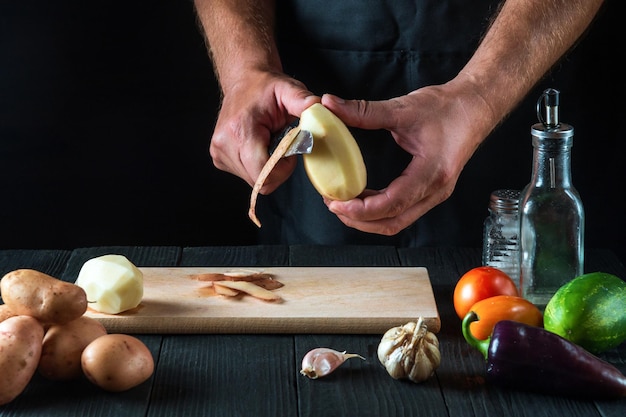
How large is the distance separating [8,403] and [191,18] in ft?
4.94

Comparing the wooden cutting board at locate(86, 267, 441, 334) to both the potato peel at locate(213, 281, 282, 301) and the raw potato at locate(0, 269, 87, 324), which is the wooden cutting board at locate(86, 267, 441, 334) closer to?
the potato peel at locate(213, 281, 282, 301)

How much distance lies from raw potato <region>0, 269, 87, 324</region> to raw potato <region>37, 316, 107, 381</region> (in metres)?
0.01

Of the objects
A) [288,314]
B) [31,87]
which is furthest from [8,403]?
[31,87]

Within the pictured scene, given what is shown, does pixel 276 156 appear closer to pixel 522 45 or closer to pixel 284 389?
pixel 284 389

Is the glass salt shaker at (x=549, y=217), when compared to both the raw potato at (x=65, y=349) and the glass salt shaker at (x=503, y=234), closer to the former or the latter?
the glass salt shaker at (x=503, y=234)

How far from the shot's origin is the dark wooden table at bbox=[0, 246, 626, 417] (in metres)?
1.19

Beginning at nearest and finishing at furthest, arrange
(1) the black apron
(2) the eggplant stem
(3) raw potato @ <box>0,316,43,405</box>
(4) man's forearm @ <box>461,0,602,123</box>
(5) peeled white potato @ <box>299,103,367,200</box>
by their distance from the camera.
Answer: (3) raw potato @ <box>0,316,43,405</box> → (2) the eggplant stem → (5) peeled white potato @ <box>299,103,367,200</box> → (4) man's forearm @ <box>461,0,602,123</box> → (1) the black apron

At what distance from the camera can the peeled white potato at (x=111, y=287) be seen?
1434mm

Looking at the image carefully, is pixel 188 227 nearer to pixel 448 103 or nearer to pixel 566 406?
pixel 448 103

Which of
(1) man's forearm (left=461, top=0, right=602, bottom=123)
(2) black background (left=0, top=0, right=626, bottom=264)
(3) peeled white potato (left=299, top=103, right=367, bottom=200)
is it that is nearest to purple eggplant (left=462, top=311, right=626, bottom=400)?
(3) peeled white potato (left=299, top=103, right=367, bottom=200)

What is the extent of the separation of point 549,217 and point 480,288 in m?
0.16

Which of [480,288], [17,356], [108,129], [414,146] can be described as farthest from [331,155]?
[108,129]

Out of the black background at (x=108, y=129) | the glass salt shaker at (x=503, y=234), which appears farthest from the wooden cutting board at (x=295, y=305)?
the black background at (x=108, y=129)

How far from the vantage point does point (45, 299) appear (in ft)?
4.17
